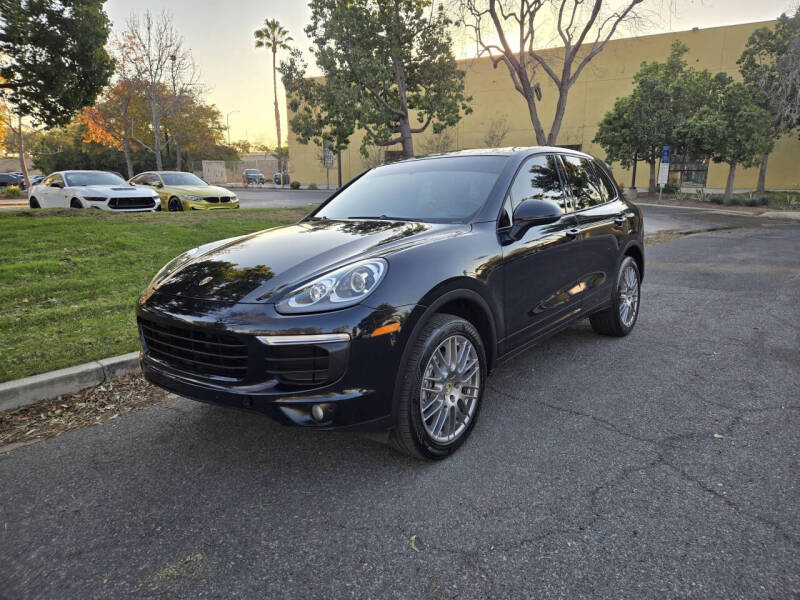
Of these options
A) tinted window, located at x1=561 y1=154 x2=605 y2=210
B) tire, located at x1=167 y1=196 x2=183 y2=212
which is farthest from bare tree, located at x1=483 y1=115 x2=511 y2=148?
tinted window, located at x1=561 y1=154 x2=605 y2=210

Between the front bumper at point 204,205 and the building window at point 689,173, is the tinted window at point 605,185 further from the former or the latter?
the building window at point 689,173

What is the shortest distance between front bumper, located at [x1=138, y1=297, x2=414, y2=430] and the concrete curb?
1901 millimetres

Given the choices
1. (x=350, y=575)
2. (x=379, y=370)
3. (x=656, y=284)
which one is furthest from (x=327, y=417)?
(x=656, y=284)

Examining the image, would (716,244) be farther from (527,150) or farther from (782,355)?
(527,150)

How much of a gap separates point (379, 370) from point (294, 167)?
50.4 m

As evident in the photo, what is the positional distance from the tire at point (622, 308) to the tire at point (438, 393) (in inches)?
90.1

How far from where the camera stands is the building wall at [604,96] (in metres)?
31.6

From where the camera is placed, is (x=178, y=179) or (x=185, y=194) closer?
(x=185, y=194)

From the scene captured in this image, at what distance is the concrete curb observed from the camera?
3631 mm

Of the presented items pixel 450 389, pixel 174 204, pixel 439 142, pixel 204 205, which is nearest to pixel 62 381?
pixel 450 389

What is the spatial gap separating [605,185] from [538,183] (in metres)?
1.40

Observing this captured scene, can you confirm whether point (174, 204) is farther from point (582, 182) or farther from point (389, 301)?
point (389, 301)

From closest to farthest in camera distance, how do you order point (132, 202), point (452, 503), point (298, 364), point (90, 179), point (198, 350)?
1. point (298, 364)
2. point (452, 503)
3. point (198, 350)
4. point (132, 202)
5. point (90, 179)

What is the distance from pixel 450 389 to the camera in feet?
9.73
